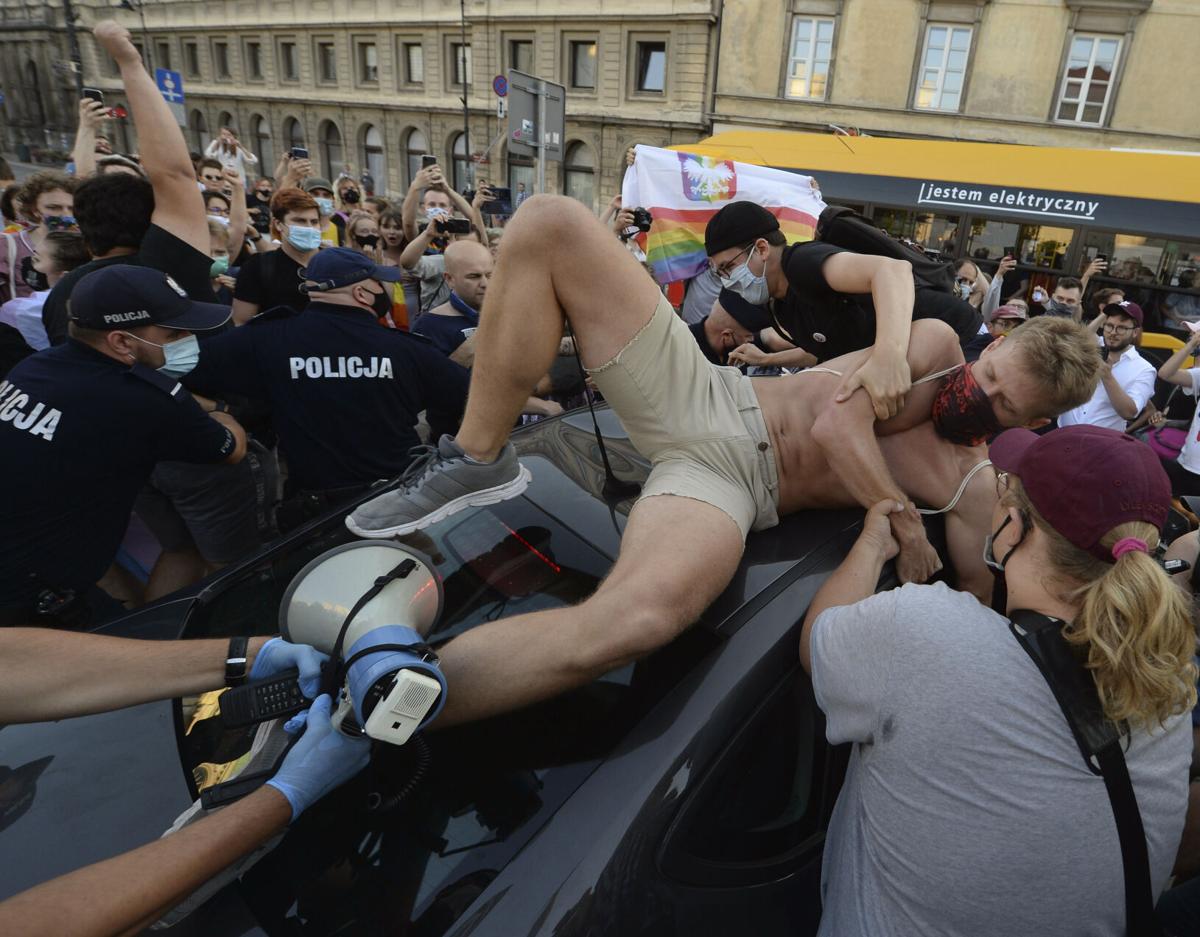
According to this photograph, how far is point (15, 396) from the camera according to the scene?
209 cm

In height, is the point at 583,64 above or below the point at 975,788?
above

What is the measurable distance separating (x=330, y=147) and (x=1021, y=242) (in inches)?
1301

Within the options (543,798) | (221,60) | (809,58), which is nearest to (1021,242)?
(543,798)

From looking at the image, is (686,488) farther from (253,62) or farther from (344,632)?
(253,62)

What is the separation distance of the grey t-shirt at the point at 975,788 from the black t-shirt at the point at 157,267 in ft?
10.3

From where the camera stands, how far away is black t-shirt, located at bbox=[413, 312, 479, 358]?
3.98 metres

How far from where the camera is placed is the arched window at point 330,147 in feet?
108

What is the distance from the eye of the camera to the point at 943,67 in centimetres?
2031

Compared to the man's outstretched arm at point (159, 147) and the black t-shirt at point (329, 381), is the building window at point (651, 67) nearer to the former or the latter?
the man's outstretched arm at point (159, 147)

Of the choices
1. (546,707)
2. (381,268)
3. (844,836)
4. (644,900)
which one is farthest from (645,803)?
(381,268)

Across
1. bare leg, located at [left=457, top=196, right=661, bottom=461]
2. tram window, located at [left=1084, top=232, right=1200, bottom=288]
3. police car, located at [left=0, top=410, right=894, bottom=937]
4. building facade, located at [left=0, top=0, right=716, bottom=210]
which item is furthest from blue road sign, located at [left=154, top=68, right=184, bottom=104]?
tram window, located at [left=1084, top=232, right=1200, bottom=288]

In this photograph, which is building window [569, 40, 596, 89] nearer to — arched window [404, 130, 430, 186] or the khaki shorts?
arched window [404, 130, 430, 186]

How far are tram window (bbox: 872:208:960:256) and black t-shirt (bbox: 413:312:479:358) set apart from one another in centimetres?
754

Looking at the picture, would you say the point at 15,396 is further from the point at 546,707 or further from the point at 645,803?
the point at 645,803
